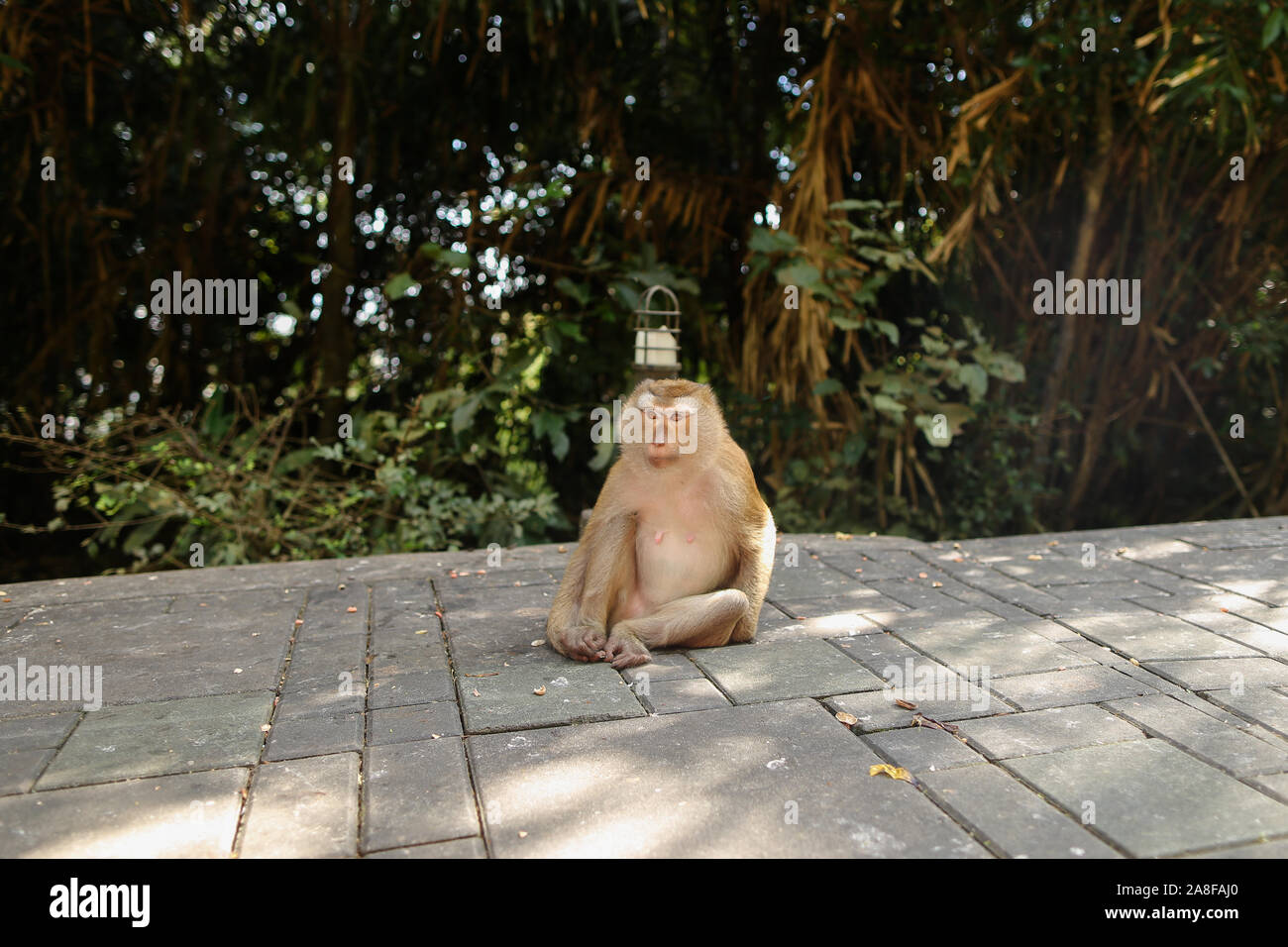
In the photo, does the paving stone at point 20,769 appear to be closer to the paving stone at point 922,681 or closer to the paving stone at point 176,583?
the paving stone at point 176,583

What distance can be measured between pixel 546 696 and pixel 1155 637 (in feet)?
6.64

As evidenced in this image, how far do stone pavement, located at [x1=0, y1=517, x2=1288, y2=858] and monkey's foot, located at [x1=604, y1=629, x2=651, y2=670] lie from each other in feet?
0.22

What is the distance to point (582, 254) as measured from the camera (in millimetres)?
6004

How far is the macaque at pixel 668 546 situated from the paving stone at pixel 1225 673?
1.24m

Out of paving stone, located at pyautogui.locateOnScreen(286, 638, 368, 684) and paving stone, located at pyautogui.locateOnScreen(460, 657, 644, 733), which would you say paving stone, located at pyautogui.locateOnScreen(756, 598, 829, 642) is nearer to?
paving stone, located at pyautogui.locateOnScreen(460, 657, 644, 733)

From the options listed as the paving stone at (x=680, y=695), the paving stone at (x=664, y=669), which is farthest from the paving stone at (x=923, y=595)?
the paving stone at (x=680, y=695)

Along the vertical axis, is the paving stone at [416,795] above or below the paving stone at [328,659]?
below

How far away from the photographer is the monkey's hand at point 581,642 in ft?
9.67

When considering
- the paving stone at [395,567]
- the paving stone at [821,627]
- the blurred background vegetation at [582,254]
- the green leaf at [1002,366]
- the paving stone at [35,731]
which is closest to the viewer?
the paving stone at [35,731]

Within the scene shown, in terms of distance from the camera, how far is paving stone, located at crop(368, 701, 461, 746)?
238 cm

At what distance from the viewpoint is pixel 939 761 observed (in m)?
2.21

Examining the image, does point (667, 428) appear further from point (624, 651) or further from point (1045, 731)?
point (1045, 731)
